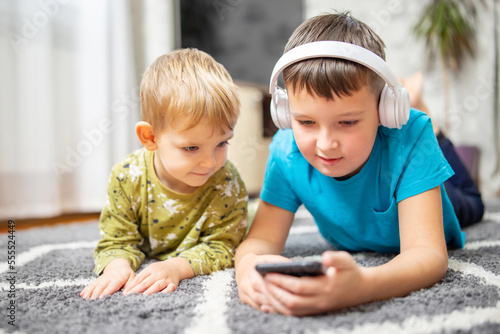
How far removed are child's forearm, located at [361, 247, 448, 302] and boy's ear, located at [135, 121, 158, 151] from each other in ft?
1.72

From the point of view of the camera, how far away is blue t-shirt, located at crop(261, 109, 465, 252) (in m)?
0.80

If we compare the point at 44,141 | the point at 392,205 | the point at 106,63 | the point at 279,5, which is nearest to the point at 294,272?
the point at 392,205

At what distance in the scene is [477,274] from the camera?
2.56 ft

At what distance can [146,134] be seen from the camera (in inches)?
35.7

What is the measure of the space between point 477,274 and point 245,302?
0.44m

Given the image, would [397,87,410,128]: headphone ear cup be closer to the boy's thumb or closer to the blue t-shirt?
the blue t-shirt

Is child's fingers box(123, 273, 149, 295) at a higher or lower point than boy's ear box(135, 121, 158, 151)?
lower

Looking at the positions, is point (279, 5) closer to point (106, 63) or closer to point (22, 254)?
point (106, 63)

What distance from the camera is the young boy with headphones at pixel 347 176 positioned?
62cm
